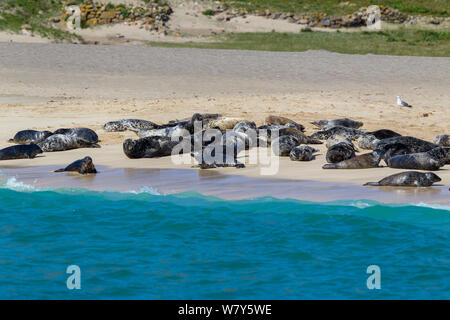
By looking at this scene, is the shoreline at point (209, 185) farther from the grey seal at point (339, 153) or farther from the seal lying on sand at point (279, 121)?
the seal lying on sand at point (279, 121)

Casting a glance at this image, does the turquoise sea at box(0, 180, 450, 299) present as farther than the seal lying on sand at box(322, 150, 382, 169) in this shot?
No

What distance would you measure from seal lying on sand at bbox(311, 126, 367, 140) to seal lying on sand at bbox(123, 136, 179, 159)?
2.98 m

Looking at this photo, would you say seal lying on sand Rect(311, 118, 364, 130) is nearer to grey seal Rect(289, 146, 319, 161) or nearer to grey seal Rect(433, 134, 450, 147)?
grey seal Rect(433, 134, 450, 147)

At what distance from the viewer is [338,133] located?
47.7ft

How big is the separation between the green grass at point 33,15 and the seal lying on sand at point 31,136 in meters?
18.0

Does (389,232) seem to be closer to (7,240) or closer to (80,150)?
(7,240)

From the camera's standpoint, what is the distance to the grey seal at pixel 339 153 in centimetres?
1209

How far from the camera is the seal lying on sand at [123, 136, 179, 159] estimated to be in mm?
12961

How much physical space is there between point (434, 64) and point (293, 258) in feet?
67.7

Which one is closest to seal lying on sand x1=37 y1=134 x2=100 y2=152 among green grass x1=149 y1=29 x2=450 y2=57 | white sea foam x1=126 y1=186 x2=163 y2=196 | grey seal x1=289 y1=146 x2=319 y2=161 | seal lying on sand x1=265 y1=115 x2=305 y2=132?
white sea foam x1=126 y1=186 x2=163 y2=196

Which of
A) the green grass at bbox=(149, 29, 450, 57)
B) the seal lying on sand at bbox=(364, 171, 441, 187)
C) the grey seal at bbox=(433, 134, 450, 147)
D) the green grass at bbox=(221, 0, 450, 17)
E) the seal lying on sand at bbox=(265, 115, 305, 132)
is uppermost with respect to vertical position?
the green grass at bbox=(221, 0, 450, 17)

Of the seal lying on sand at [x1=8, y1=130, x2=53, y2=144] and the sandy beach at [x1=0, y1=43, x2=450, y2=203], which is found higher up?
the sandy beach at [x1=0, y1=43, x2=450, y2=203]

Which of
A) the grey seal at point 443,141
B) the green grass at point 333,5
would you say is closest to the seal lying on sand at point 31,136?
the grey seal at point 443,141
